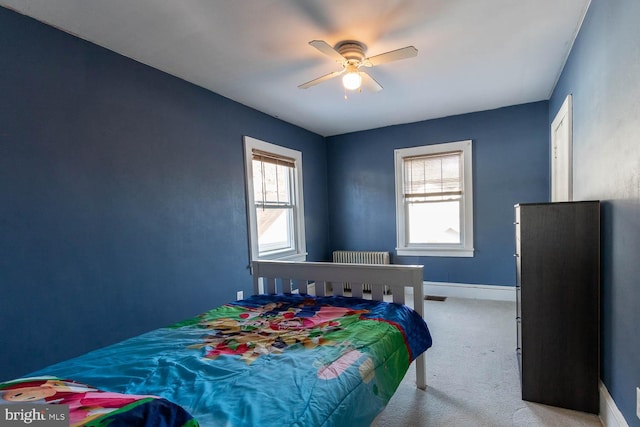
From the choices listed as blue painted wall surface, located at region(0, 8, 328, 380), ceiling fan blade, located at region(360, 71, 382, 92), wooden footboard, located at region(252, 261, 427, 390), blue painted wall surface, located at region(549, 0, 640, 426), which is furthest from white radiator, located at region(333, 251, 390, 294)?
blue painted wall surface, located at region(549, 0, 640, 426)

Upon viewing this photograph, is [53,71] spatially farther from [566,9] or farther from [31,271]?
[566,9]

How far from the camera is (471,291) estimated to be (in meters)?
4.25

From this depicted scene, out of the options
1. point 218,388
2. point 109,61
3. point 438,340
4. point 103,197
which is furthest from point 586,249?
point 109,61

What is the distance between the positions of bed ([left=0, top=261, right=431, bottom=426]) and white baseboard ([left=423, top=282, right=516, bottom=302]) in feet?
8.11

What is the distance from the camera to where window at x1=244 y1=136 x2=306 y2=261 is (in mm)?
3686

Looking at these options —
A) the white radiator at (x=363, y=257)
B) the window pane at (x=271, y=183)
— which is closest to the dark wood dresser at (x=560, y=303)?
the white radiator at (x=363, y=257)

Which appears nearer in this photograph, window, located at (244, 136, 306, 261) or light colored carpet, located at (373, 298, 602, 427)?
light colored carpet, located at (373, 298, 602, 427)

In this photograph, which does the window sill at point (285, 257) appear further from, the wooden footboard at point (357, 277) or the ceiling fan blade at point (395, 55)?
the ceiling fan blade at point (395, 55)

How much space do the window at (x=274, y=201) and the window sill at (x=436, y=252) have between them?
1.51 meters

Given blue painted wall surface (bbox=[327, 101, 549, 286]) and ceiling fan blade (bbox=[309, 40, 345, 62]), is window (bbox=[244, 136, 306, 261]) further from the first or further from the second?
ceiling fan blade (bbox=[309, 40, 345, 62])

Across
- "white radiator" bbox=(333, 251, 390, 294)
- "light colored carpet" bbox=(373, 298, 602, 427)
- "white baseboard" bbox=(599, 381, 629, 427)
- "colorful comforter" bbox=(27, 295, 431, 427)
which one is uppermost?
"colorful comforter" bbox=(27, 295, 431, 427)

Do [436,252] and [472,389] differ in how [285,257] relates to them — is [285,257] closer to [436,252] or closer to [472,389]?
[436,252]

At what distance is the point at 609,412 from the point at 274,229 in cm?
→ 345

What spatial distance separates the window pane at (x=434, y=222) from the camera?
14.4 ft
